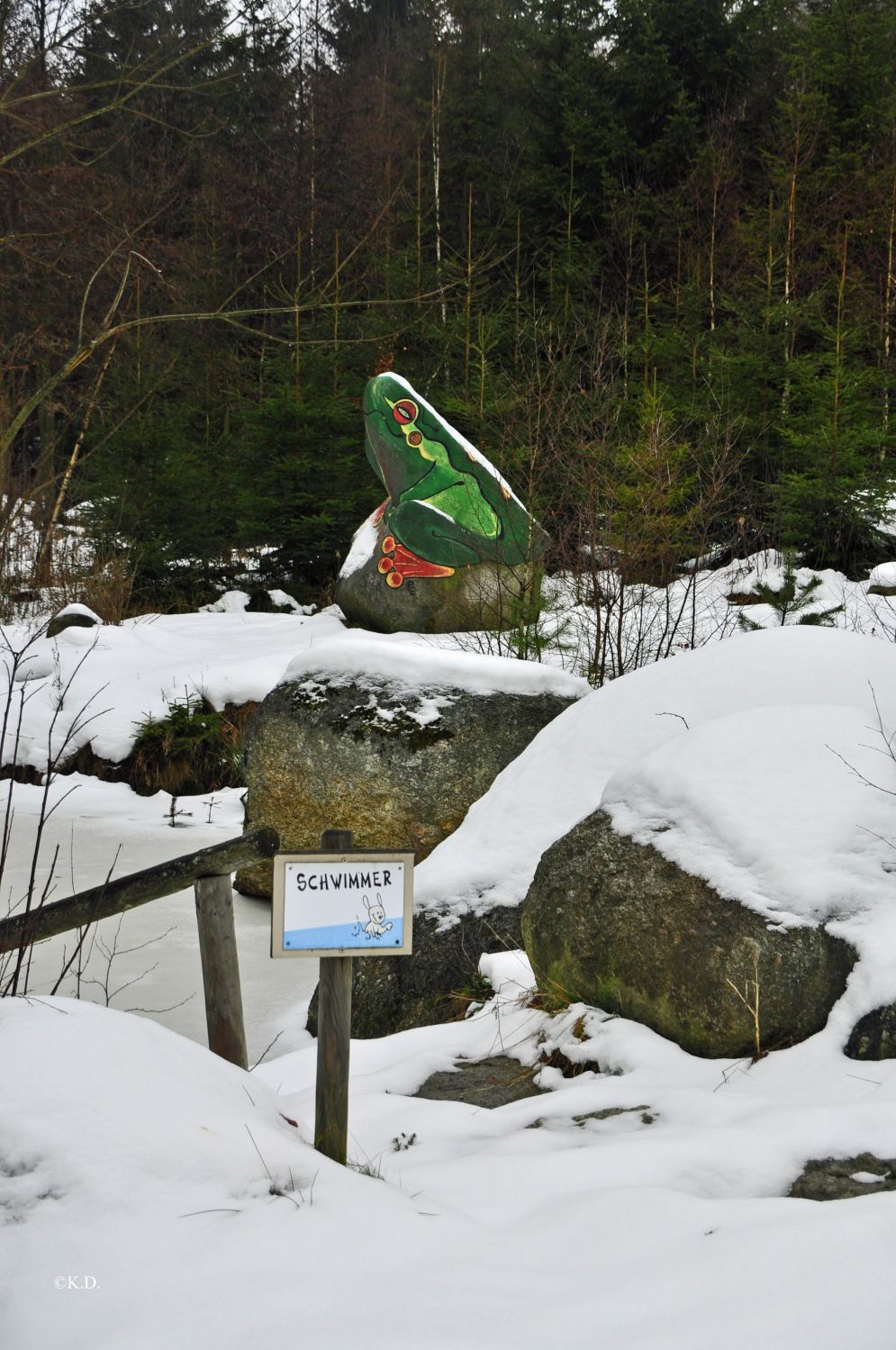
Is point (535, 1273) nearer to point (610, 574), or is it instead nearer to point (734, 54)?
point (610, 574)

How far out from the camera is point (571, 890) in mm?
3275

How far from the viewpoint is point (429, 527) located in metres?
10.7

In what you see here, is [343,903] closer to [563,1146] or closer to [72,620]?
[563,1146]

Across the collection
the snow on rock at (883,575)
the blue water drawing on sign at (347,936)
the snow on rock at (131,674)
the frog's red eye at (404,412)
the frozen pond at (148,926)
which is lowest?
the frozen pond at (148,926)

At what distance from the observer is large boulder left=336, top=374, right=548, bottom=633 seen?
10.6 metres

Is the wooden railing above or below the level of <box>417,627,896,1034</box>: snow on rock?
below

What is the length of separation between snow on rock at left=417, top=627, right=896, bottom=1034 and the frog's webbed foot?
6.43 metres

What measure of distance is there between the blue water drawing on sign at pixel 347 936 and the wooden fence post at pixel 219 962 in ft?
3.41

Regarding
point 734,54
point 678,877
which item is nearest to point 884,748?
point 678,877

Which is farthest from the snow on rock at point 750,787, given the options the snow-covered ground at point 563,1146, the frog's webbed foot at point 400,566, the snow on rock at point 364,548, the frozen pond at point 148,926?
the snow on rock at point 364,548

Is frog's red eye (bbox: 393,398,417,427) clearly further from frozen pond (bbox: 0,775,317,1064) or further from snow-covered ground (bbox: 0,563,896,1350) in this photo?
snow-covered ground (bbox: 0,563,896,1350)

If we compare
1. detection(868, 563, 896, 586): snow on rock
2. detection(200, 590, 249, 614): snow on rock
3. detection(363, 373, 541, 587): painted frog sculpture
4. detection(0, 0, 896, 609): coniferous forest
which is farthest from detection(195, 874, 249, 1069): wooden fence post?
detection(200, 590, 249, 614): snow on rock

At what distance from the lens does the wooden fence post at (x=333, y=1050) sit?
2463mm

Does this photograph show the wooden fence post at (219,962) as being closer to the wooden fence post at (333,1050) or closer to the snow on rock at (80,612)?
the wooden fence post at (333,1050)
